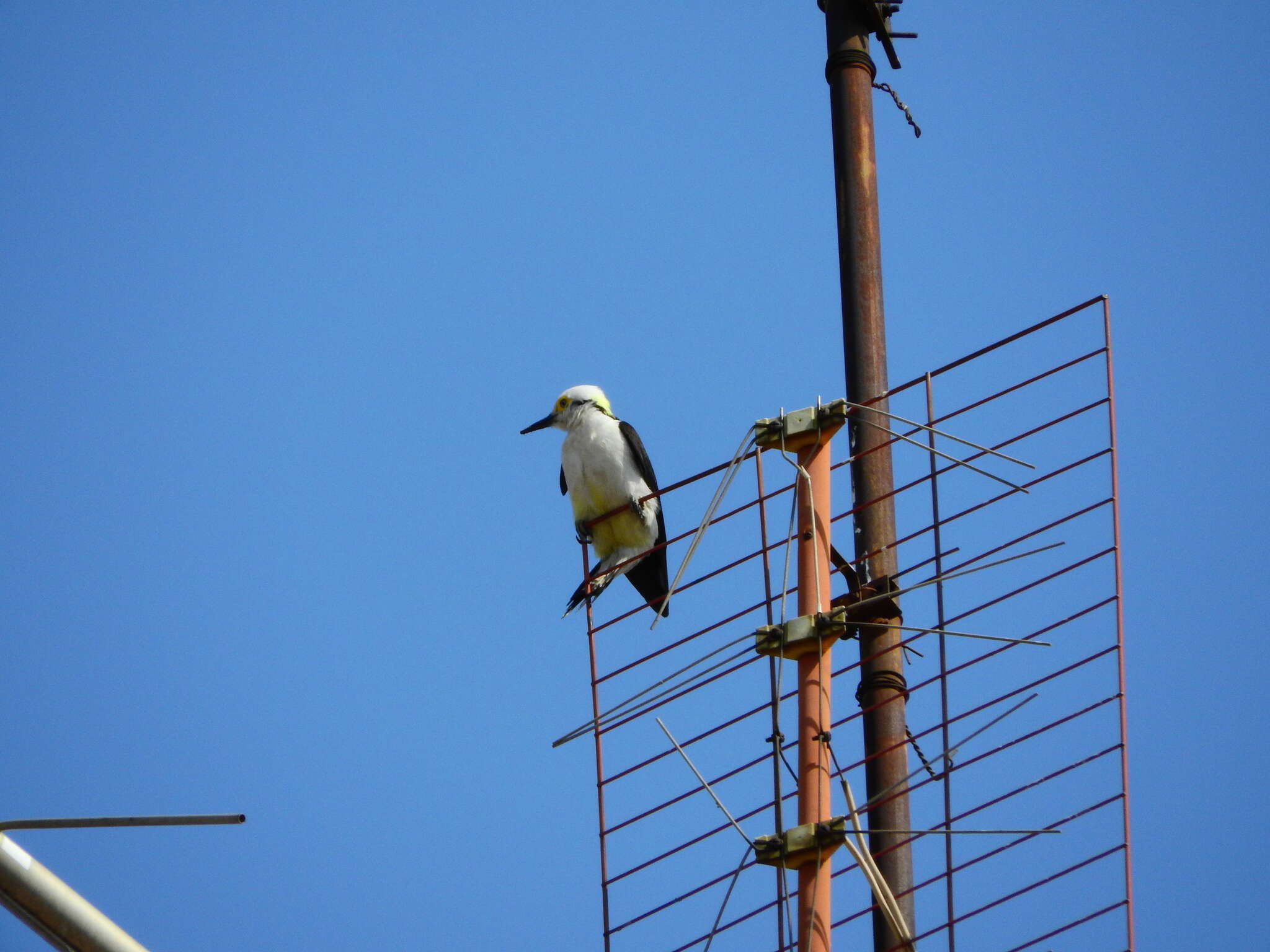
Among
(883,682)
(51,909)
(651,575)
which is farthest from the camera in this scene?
(651,575)

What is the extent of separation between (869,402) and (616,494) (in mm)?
3992

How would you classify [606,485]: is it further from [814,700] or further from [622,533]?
[814,700]

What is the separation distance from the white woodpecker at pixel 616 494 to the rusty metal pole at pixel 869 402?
8.49 feet

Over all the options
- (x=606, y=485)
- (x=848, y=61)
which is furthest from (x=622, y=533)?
(x=848, y=61)

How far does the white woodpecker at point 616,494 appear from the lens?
29.5 feet

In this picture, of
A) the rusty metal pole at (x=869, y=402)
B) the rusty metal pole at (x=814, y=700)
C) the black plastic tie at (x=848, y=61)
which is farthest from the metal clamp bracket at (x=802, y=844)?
the black plastic tie at (x=848, y=61)

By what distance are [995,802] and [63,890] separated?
270cm

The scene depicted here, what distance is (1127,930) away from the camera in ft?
13.5

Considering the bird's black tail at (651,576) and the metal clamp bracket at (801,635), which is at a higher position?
the bird's black tail at (651,576)

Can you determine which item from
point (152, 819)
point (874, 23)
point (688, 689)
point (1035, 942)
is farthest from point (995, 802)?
point (874, 23)

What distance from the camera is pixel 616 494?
900cm

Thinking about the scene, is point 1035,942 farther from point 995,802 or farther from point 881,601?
point 881,601

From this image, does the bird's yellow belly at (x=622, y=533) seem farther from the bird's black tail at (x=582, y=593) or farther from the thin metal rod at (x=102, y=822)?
the thin metal rod at (x=102, y=822)

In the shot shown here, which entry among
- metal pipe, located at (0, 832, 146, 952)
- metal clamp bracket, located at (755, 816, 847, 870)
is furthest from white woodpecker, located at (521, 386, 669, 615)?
metal pipe, located at (0, 832, 146, 952)
